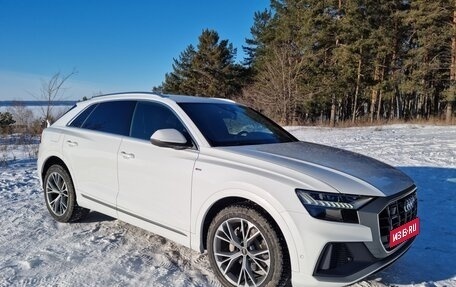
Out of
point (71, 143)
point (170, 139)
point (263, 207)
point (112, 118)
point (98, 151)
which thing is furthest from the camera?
point (71, 143)

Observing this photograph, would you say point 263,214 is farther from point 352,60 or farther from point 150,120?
point 352,60

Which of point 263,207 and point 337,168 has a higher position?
point 337,168

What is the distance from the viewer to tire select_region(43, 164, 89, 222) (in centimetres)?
466

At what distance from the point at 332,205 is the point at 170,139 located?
5.02 ft

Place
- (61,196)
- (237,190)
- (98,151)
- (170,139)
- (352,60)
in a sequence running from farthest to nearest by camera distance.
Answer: (352,60), (61,196), (98,151), (170,139), (237,190)

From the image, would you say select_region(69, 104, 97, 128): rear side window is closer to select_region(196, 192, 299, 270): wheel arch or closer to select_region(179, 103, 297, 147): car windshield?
select_region(179, 103, 297, 147): car windshield

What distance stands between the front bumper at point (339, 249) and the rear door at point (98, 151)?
2.20 metres

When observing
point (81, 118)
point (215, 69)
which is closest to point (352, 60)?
point (215, 69)

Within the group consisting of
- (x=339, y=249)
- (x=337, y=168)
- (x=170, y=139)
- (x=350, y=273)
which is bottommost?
(x=350, y=273)

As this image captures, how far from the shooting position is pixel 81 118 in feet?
15.9

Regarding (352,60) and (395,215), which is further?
(352,60)

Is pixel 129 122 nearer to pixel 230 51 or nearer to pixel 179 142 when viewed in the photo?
pixel 179 142

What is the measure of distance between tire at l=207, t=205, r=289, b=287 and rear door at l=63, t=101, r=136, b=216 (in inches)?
56.5

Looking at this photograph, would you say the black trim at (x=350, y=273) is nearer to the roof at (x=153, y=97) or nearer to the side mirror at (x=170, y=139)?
the side mirror at (x=170, y=139)
